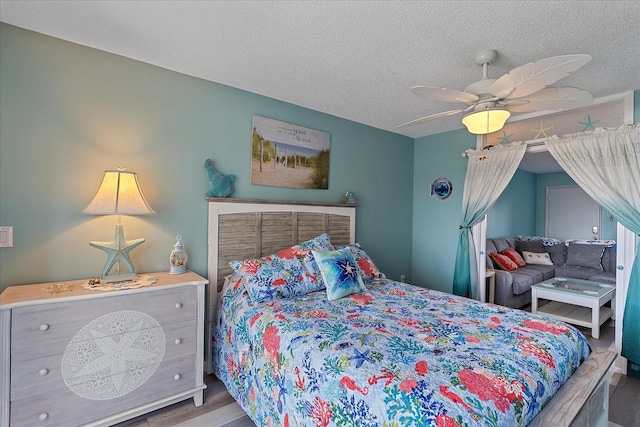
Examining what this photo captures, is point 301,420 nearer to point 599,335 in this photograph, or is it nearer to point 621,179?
point 621,179

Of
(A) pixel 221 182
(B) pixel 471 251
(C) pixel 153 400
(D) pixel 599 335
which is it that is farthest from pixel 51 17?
(D) pixel 599 335

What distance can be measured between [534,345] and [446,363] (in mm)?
568

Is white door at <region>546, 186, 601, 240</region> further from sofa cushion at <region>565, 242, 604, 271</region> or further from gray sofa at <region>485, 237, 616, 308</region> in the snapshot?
sofa cushion at <region>565, 242, 604, 271</region>

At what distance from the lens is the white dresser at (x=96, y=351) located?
4.93 feet

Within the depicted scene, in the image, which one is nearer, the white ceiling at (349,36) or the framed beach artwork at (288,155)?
the white ceiling at (349,36)

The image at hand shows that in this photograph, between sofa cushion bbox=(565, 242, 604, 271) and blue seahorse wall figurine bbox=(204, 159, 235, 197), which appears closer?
blue seahorse wall figurine bbox=(204, 159, 235, 197)

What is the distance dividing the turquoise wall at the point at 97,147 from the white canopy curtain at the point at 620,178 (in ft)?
9.19

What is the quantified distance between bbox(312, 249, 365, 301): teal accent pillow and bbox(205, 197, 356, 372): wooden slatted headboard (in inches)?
22.0

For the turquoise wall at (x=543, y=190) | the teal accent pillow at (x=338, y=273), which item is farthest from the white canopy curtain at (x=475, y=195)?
the turquoise wall at (x=543, y=190)

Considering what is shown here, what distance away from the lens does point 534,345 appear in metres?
1.50

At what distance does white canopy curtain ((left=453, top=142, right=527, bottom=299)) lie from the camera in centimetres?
332

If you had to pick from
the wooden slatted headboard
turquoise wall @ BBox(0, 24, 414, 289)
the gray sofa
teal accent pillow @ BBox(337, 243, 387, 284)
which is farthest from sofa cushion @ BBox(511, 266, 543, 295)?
turquoise wall @ BBox(0, 24, 414, 289)

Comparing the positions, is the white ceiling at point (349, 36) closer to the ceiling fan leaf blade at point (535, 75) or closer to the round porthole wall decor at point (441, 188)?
the ceiling fan leaf blade at point (535, 75)

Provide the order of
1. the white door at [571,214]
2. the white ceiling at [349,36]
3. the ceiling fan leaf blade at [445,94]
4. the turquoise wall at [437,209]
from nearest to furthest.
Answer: the white ceiling at [349,36], the ceiling fan leaf blade at [445,94], the turquoise wall at [437,209], the white door at [571,214]
